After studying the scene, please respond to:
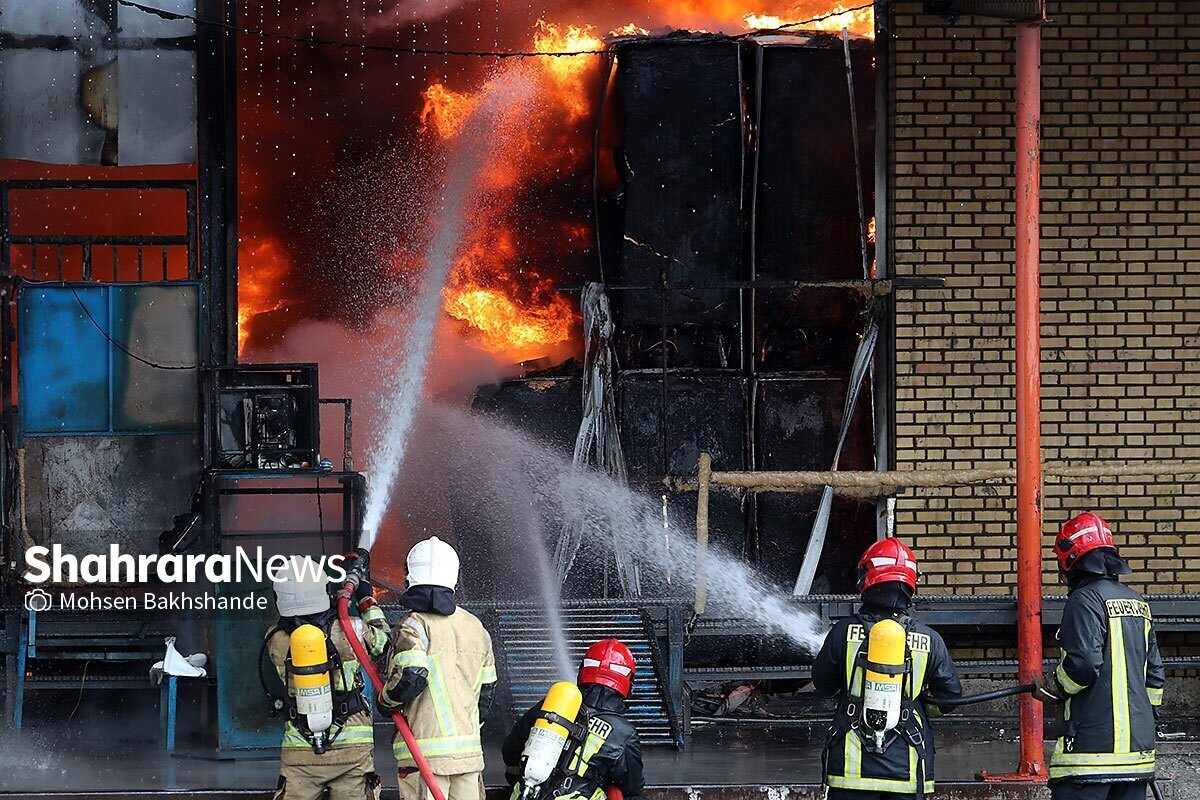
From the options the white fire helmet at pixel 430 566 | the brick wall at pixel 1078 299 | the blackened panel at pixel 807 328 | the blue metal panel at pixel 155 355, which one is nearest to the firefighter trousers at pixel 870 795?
the white fire helmet at pixel 430 566

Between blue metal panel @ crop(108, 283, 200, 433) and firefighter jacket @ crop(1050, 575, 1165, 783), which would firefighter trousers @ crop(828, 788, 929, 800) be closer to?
firefighter jacket @ crop(1050, 575, 1165, 783)

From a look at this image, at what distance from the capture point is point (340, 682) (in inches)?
256

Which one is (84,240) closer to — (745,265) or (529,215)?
(529,215)

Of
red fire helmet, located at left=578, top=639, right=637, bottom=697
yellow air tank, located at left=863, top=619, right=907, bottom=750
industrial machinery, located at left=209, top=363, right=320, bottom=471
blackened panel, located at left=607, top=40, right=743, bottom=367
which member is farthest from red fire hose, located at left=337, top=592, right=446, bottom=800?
blackened panel, located at left=607, top=40, right=743, bottom=367

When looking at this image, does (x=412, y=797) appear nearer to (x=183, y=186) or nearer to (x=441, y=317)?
(x=183, y=186)

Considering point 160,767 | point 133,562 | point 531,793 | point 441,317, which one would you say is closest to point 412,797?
point 531,793

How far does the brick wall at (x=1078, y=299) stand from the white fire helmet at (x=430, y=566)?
408 cm

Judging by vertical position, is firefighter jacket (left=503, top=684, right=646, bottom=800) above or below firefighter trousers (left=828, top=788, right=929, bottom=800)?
above

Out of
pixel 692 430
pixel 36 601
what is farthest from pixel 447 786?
pixel 692 430

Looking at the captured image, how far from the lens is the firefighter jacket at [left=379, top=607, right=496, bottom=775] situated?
6094 millimetres

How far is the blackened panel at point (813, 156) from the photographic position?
1039cm

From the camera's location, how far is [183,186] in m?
10.2

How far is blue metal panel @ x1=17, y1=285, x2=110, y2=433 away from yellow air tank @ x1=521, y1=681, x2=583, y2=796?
18.6 feet

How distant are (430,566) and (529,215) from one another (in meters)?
6.26
